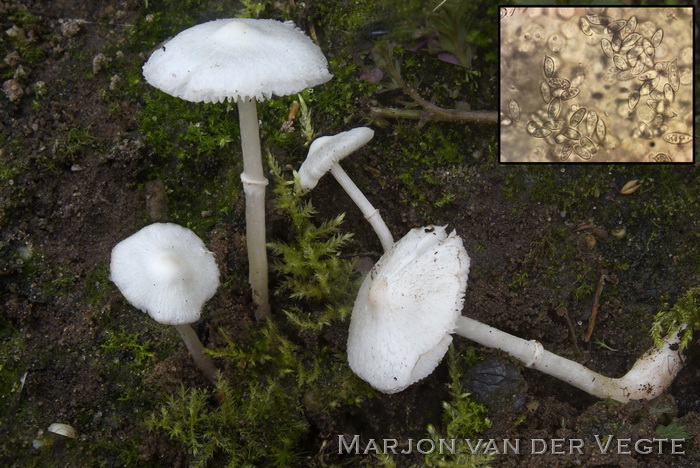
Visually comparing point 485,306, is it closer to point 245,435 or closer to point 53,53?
point 245,435

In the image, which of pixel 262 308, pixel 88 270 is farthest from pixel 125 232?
pixel 262 308

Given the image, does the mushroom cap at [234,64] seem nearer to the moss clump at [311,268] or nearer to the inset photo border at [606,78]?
the moss clump at [311,268]

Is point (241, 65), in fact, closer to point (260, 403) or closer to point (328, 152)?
point (328, 152)

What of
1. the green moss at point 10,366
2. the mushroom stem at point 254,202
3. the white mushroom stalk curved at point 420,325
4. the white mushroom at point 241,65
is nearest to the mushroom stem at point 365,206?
the white mushroom stalk curved at point 420,325

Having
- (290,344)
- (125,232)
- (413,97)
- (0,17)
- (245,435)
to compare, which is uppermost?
(0,17)

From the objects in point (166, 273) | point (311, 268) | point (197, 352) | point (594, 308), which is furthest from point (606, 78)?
point (197, 352)
